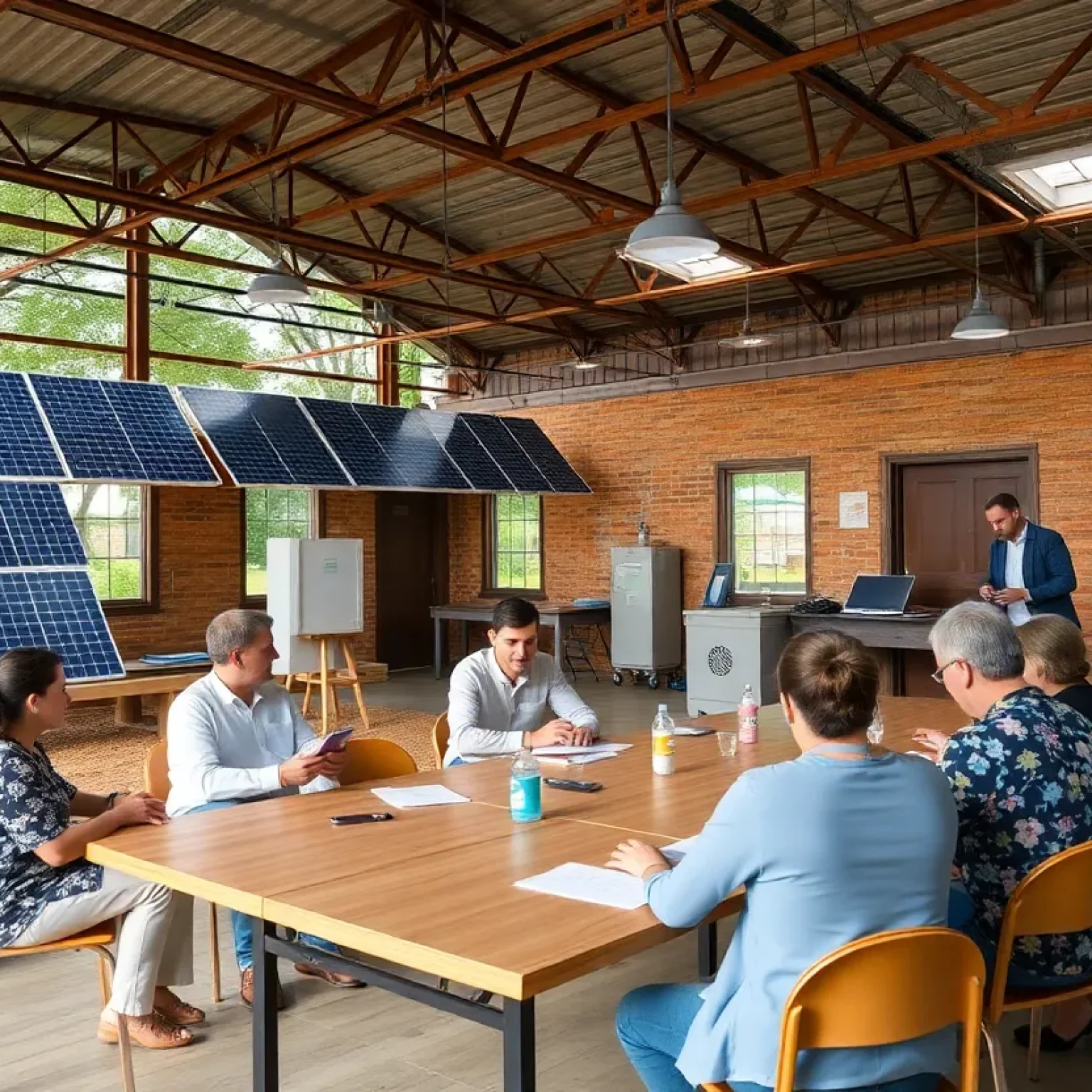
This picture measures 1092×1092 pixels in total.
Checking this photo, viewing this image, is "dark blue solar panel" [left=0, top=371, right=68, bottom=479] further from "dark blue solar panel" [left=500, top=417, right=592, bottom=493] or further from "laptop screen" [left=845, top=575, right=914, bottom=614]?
"laptop screen" [left=845, top=575, right=914, bottom=614]

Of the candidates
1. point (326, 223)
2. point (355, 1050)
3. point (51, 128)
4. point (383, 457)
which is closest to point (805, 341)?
point (383, 457)

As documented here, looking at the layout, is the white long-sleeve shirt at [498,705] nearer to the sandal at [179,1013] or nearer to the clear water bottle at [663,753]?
the clear water bottle at [663,753]

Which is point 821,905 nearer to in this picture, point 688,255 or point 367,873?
point 367,873

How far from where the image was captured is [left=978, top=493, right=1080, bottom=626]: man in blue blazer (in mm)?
7293

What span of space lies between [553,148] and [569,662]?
634cm

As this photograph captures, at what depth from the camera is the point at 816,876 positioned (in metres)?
A: 1.90

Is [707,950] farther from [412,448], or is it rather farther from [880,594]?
[412,448]

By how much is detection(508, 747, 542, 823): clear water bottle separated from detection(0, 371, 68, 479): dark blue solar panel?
654 centimetres

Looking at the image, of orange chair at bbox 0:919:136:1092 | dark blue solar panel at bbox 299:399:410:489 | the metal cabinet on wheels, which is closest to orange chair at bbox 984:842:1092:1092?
orange chair at bbox 0:919:136:1092

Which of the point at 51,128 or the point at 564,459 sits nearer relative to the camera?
the point at 51,128

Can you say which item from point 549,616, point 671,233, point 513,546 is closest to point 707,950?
point 671,233

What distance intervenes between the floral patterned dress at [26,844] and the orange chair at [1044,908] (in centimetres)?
229

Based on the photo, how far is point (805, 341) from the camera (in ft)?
37.8

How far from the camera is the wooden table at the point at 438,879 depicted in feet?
6.54
